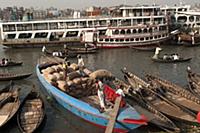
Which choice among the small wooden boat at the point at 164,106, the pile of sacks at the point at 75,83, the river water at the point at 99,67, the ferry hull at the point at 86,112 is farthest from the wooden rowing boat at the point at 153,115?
the pile of sacks at the point at 75,83

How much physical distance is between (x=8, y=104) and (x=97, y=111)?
761cm

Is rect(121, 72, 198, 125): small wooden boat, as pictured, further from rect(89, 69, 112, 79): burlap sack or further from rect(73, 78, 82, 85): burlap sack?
rect(73, 78, 82, 85): burlap sack

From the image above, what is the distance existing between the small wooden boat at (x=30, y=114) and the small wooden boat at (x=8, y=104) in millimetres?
431

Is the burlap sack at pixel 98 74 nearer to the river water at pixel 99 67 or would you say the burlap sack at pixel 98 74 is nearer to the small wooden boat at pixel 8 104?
the river water at pixel 99 67

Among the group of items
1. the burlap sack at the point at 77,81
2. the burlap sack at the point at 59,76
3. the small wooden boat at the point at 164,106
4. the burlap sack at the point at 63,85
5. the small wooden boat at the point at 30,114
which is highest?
the burlap sack at the point at 59,76

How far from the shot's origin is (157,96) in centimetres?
2223

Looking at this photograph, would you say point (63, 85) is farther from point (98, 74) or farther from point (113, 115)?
point (113, 115)

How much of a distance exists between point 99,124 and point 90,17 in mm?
42960

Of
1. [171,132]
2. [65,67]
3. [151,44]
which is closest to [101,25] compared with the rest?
[151,44]

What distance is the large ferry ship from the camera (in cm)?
5497

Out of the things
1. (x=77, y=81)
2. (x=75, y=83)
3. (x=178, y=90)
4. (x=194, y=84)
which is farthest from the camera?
(x=194, y=84)

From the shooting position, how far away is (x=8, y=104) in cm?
2261

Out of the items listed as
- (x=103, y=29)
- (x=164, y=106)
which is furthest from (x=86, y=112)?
(x=103, y=29)

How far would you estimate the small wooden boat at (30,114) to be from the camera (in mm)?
18625
